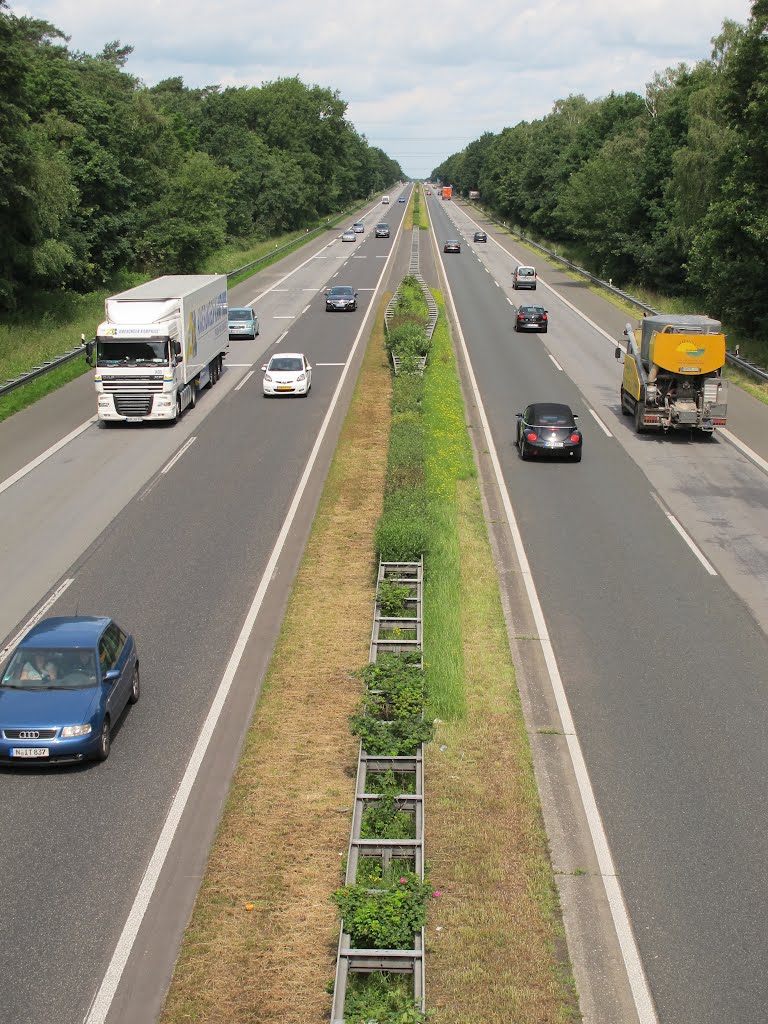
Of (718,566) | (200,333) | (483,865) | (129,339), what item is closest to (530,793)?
(483,865)

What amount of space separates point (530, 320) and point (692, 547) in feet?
106

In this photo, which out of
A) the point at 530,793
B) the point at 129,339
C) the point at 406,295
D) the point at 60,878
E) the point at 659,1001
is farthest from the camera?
the point at 406,295

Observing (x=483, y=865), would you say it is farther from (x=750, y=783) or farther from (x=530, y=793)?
(x=750, y=783)

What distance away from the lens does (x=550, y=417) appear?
29844mm

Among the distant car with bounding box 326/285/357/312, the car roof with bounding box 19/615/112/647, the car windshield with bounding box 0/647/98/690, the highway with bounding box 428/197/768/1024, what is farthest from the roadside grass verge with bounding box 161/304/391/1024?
the distant car with bounding box 326/285/357/312

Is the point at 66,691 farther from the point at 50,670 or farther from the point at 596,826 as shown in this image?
the point at 596,826

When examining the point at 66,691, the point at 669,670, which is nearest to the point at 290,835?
the point at 66,691

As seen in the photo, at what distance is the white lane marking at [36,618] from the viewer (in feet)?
55.2

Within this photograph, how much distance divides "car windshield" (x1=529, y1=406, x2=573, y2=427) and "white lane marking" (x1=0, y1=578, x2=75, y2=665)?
48.1 ft

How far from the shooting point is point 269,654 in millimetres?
16719

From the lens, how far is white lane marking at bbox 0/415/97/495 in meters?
27.1

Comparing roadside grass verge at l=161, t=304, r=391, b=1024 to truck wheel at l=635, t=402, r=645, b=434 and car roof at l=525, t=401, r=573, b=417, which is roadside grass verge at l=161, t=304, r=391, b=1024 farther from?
truck wheel at l=635, t=402, r=645, b=434

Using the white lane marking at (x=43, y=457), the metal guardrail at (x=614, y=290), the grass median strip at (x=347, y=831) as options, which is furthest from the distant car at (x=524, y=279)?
the grass median strip at (x=347, y=831)

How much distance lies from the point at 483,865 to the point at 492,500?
1521 centimetres
